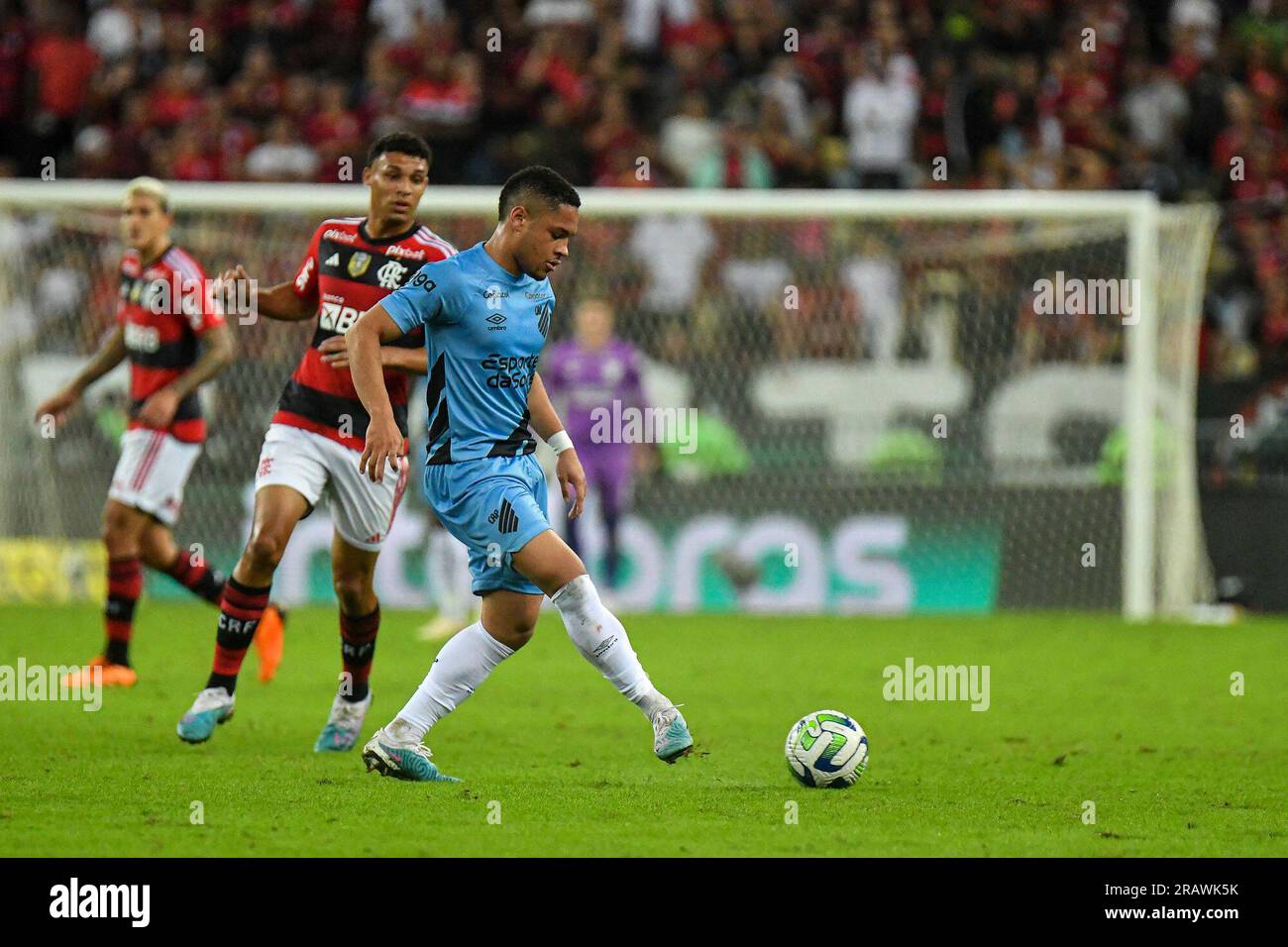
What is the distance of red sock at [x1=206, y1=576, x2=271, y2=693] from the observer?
755 cm

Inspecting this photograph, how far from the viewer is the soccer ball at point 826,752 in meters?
6.75

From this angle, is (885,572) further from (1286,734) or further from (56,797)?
(56,797)

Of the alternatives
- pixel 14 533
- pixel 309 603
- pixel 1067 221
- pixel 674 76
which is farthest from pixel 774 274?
pixel 14 533

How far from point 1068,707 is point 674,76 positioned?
1108cm

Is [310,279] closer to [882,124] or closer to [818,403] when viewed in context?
[818,403]

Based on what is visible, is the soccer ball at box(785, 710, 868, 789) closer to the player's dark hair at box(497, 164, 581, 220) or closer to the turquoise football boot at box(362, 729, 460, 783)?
the turquoise football boot at box(362, 729, 460, 783)

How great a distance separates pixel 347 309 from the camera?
25.0ft

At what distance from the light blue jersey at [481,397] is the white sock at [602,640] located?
8.6 inches

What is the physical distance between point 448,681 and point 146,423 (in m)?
3.79

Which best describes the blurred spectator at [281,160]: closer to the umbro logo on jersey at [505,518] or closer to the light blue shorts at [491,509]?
the light blue shorts at [491,509]

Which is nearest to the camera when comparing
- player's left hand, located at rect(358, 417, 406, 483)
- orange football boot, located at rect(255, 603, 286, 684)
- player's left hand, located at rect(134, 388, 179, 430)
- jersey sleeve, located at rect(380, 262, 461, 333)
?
player's left hand, located at rect(358, 417, 406, 483)

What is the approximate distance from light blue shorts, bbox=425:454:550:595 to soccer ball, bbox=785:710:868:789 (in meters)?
1.10

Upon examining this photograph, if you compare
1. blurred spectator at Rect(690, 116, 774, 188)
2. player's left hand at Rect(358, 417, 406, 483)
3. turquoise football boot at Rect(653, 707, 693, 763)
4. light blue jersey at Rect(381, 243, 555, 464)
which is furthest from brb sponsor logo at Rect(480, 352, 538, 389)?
blurred spectator at Rect(690, 116, 774, 188)
